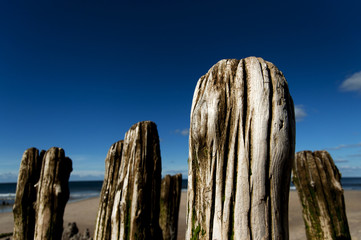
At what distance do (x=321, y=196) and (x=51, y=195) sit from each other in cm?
379

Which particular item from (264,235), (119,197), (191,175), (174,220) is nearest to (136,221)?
(119,197)

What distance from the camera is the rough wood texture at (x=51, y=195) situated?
11.7ft

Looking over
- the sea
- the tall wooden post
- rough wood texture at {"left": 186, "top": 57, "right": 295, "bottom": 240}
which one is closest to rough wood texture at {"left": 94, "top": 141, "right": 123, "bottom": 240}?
the tall wooden post

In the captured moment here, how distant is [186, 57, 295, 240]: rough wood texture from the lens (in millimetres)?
1159

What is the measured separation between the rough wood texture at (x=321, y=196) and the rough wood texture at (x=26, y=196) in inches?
160

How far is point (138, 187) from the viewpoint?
7.80 ft

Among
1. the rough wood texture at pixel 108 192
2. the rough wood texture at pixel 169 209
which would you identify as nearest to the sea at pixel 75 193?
the rough wood texture at pixel 169 209

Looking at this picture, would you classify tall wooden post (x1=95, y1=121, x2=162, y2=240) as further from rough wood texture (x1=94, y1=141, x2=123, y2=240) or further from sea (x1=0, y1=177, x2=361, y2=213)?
sea (x1=0, y1=177, x2=361, y2=213)

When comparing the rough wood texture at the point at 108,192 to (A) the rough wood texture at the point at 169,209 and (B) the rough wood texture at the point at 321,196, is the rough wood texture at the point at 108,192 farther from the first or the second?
(A) the rough wood texture at the point at 169,209

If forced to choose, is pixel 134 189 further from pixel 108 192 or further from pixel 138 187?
pixel 108 192

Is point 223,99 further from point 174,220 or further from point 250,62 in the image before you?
point 174,220

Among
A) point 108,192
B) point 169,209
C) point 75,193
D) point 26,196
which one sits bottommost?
point 75,193

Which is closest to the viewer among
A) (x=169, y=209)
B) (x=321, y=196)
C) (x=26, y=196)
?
(x=321, y=196)

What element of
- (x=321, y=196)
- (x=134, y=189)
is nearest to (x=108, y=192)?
(x=134, y=189)
